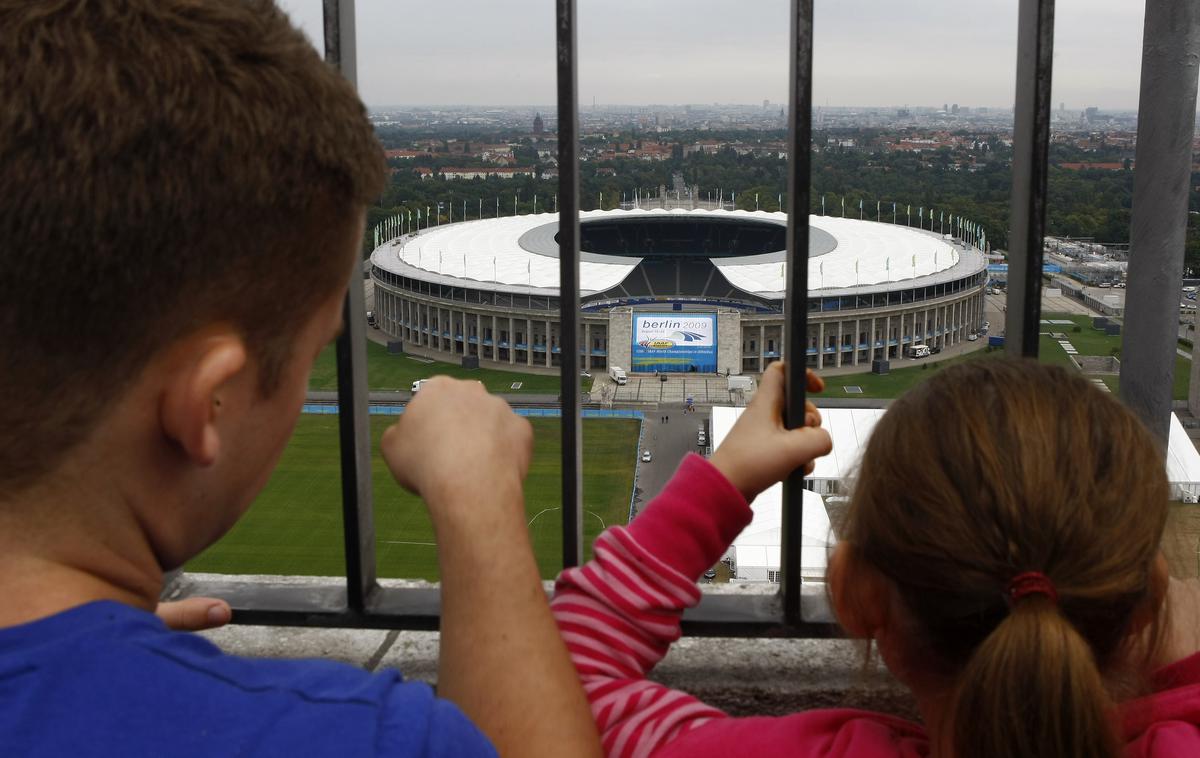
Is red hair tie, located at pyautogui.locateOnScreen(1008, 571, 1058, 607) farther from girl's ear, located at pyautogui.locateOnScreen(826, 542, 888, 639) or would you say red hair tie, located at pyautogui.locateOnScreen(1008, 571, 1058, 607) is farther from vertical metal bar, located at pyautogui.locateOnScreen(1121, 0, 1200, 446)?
vertical metal bar, located at pyautogui.locateOnScreen(1121, 0, 1200, 446)

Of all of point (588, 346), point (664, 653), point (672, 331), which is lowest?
point (588, 346)

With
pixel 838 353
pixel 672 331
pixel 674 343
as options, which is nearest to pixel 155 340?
pixel 674 343

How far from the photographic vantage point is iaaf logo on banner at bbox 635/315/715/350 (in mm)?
24828

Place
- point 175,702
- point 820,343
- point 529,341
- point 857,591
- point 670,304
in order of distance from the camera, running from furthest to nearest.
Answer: point 670,304
point 820,343
point 529,341
point 857,591
point 175,702

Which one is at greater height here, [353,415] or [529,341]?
[353,415]

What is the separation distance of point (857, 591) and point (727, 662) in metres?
0.68

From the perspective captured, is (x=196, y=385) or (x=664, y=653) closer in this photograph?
(x=196, y=385)

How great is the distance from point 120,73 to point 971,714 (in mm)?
646

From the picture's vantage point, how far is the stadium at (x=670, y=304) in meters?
25.3

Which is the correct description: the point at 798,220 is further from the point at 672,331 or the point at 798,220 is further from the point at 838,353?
the point at 838,353

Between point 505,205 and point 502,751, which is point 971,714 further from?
point 505,205

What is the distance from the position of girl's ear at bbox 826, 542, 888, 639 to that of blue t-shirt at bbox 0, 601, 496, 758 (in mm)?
355

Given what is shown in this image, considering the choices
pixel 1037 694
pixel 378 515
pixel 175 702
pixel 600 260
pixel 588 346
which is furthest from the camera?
pixel 600 260

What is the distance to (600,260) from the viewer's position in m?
A: 33.2
